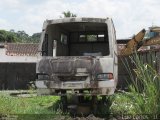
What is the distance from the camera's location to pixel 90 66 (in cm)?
1060

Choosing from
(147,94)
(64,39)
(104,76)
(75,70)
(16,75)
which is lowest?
(147,94)

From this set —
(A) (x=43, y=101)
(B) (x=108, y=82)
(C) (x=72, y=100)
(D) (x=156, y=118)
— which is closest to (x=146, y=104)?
(D) (x=156, y=118)

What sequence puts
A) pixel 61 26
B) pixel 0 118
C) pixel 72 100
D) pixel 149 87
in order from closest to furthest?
pixel 149 87 → pixel 0 118 → pixel 72 100 → pixel 61 26

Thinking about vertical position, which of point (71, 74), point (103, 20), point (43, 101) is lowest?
point (43, 101)

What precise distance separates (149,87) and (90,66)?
128 inches

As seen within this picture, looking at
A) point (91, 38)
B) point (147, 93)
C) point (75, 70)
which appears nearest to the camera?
point (147, 93)

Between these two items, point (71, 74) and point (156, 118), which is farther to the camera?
point (71, 74)

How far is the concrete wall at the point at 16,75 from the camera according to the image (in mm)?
26484

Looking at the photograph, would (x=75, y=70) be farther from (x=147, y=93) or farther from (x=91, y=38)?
(x=91, y=38)

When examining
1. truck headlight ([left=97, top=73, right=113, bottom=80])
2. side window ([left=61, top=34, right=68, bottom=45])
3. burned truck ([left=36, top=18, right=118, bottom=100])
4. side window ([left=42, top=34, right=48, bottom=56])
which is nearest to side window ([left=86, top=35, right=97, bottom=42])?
side window ([left=61, top=34, right=68, bottom=45])

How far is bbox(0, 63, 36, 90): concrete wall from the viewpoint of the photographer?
86.9 ft

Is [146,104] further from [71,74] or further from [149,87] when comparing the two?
[71,74]

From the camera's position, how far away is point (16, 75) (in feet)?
87.4

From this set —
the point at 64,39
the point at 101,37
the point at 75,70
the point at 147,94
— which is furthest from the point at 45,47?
the point at 147,94
